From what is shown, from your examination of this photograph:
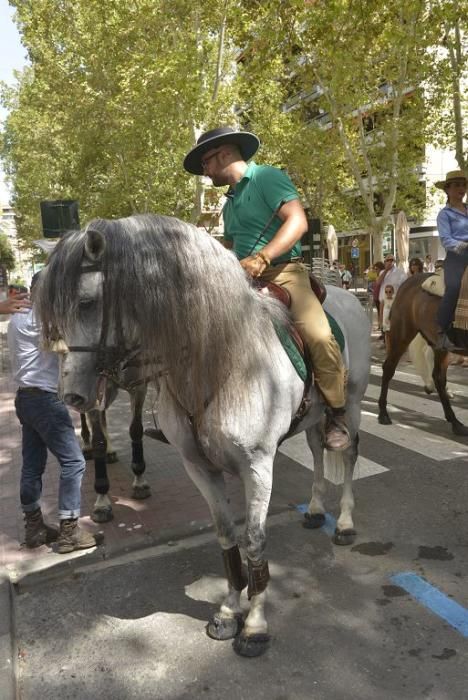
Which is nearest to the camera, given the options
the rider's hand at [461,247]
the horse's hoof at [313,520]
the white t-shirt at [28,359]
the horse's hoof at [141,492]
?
the white t-shirt at [28,359]

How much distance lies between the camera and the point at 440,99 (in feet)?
46.4

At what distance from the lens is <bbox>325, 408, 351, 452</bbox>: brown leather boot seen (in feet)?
11.0

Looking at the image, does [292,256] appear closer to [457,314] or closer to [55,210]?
[457,314]

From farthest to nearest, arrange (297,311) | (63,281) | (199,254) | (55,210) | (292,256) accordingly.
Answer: (55,210), (292,256), (297,311), (199,254), (63,281)

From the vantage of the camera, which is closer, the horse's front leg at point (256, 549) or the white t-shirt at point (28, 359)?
the horse's front leg at point (256, 549)

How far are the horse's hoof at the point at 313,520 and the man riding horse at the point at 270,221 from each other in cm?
130

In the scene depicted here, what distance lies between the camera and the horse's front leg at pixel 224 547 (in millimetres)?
2922

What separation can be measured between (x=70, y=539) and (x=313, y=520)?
181cm

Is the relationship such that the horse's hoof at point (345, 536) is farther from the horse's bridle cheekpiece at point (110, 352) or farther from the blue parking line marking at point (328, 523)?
the horse's bridle cheekpiece at point (110, 352)

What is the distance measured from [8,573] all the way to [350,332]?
2882 millimetres

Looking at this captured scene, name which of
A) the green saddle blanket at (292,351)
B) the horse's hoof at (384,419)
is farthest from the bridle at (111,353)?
the horse's hoof at (384,419)

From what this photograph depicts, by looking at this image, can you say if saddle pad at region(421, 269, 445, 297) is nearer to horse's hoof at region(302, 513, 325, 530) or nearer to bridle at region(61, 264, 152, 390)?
horse's hoof at region(302, 513, 325, 530)

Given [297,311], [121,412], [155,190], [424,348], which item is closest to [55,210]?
[121,412]

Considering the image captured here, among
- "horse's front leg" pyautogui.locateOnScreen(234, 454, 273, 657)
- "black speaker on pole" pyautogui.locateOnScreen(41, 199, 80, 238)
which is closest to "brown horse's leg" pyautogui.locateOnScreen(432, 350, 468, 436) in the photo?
"horse's front leg" pyautogui.locateOnScreen(234, 454, 273, 657)
